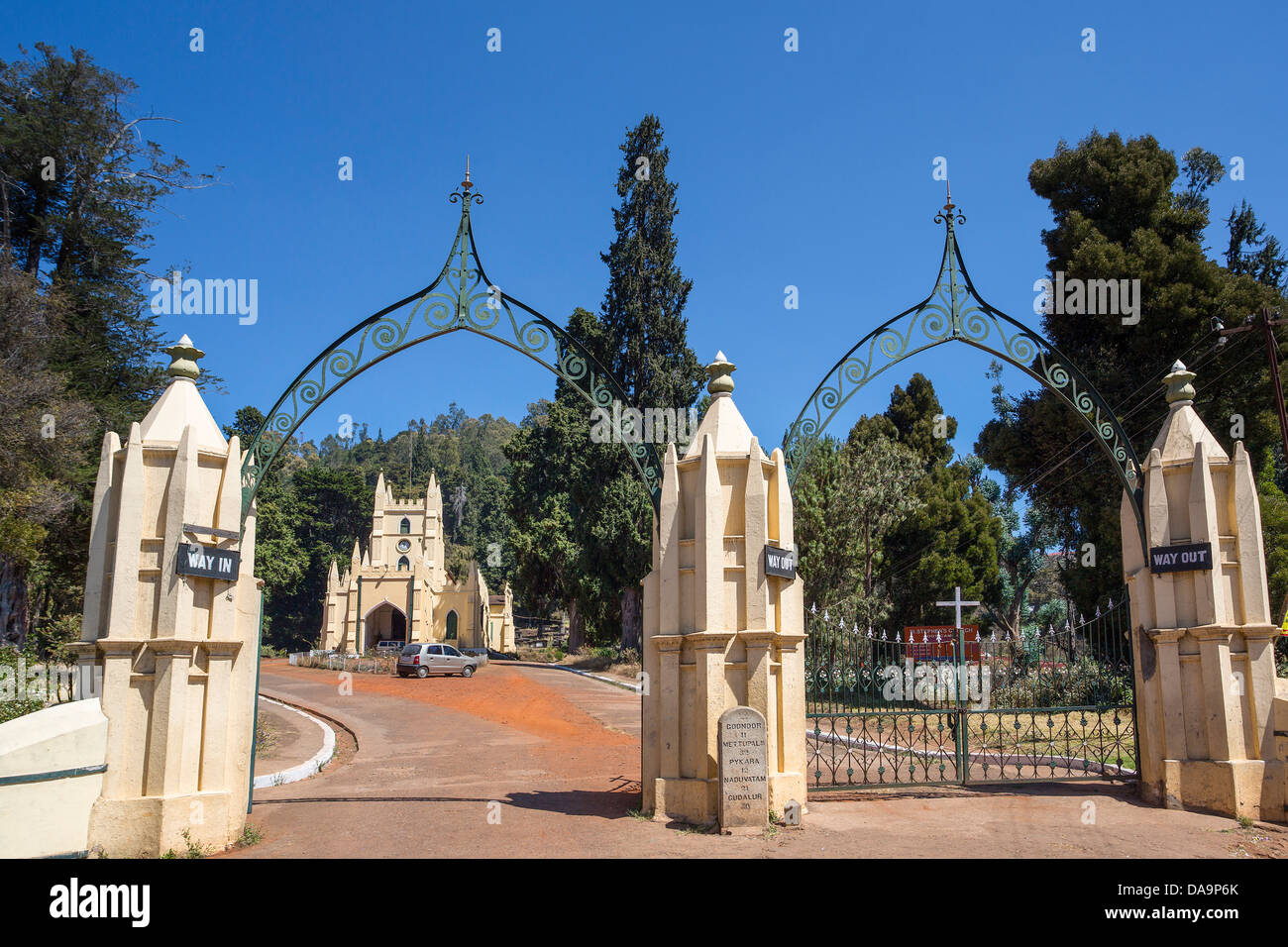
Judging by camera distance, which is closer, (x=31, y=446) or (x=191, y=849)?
(x=191, y=849)

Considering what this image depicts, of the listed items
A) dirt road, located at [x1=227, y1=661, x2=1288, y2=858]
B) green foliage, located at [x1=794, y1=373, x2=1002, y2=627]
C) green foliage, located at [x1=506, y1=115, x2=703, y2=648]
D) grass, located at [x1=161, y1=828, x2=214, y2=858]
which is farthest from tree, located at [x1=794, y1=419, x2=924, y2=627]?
grass, located at [x1=161, y1=828, x2=214, y2=858]

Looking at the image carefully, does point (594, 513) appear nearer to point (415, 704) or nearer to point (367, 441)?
point (415, 704)

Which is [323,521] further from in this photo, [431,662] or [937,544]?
[937,544]

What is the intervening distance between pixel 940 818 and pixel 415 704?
59.9 ft

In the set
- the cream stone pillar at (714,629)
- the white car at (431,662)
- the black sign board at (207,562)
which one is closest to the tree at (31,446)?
the black sign board at (207,562)

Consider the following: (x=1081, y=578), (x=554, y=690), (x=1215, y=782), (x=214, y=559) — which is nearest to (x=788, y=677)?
(x=1215, y=782)

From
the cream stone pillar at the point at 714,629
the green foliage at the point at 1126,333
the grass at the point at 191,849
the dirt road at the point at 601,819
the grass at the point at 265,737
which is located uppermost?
the green foliage at the point at 1126,333

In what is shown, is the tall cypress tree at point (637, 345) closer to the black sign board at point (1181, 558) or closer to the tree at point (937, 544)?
the tree at point (937, 544)

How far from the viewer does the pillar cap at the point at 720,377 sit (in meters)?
9.93

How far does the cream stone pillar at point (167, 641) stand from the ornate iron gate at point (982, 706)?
6022mm

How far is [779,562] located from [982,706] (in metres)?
6.33

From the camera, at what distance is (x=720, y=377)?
9984mm

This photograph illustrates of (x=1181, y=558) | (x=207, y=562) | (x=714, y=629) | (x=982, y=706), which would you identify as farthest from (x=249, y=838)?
(x=1181, y=558)

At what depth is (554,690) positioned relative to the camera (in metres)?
28.1
